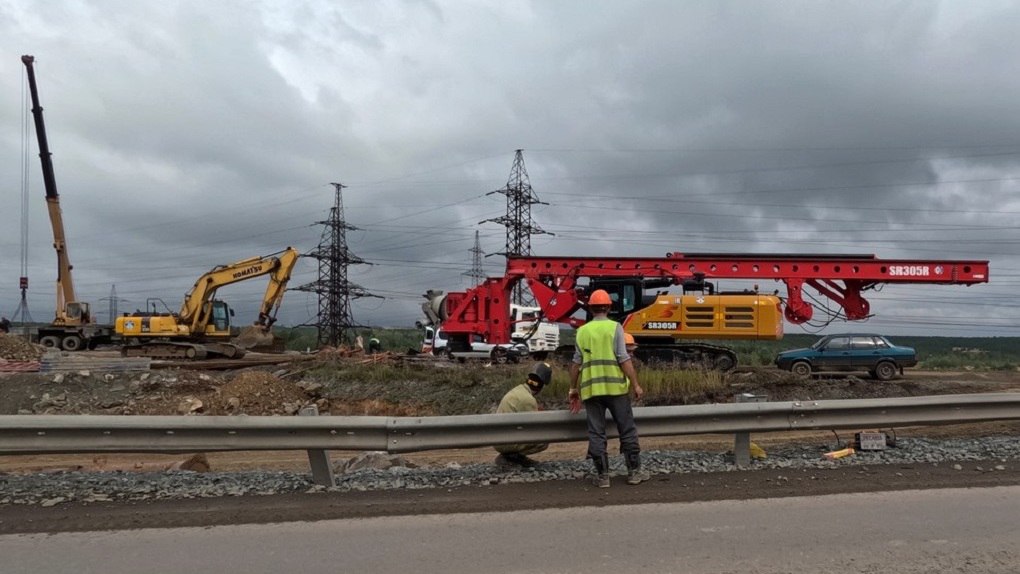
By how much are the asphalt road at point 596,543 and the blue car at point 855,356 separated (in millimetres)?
15951

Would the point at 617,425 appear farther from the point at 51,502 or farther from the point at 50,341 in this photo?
the point at 50,341

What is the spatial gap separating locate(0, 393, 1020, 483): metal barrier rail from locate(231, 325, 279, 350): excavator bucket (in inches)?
1017

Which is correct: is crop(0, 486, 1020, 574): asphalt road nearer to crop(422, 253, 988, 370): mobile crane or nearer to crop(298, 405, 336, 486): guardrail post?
crop(298, 405, 336, 486): guardrail post

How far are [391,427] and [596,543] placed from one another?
2199 millimetres

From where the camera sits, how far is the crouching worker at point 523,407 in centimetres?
717

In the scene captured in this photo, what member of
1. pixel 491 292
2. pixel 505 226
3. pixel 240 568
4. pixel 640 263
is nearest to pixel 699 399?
pixel 640 263

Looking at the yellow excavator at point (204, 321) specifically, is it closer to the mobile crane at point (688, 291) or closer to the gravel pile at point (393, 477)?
the mobile crane at point (688, 291)

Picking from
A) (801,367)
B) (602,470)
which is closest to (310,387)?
(801,367)

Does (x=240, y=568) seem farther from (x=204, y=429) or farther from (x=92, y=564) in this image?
(x=204, y=429)

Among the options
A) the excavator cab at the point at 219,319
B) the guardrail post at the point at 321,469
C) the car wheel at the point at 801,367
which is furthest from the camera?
the excavator cab at the point at 219,319

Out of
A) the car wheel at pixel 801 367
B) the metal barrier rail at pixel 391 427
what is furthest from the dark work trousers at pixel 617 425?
the car wheel at pixel 801 367

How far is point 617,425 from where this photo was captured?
20.9 ft

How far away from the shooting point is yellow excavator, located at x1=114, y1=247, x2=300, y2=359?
27.3m

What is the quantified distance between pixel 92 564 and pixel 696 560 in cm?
376
